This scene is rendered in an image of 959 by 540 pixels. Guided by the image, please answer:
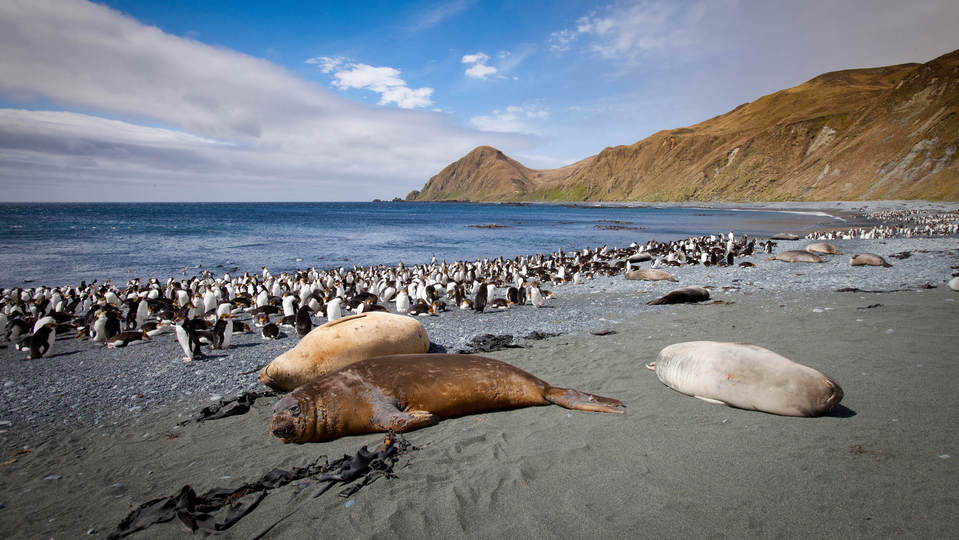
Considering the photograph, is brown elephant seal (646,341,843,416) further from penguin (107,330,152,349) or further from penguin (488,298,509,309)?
penguin (107,330,152,349)

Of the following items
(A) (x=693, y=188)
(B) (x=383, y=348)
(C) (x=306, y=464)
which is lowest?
(C) (x=306, y=464)

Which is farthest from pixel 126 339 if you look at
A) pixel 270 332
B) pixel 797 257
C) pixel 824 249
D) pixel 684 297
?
pixel 824 249

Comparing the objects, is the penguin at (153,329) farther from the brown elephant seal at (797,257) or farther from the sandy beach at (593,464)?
the brown elephant seal at (797,257)

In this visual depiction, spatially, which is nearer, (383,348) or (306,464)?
(306,464)

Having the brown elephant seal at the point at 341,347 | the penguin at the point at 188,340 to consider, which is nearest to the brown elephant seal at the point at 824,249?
the brown elephant seal at the point at 341,347

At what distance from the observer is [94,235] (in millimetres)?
42000

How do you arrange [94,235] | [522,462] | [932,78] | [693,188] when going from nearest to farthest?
[522,462]
[94,235]
[932,78]
[693,188]

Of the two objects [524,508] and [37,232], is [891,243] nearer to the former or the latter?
[524,508]

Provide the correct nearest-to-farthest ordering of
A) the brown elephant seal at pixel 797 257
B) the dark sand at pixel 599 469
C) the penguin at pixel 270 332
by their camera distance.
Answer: the dark sand at pixel 599 469
the penguin at pixel 270 332
the brown elephant seal at pixel 797 257

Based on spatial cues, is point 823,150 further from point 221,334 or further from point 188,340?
point 188,340

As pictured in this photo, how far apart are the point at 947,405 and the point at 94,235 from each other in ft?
190

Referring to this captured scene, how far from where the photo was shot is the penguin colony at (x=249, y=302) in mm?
9094

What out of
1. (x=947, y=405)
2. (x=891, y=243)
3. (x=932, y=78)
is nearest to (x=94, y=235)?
(x=947, y=405)

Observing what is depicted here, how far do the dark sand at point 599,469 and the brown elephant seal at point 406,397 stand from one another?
173 millimetres
